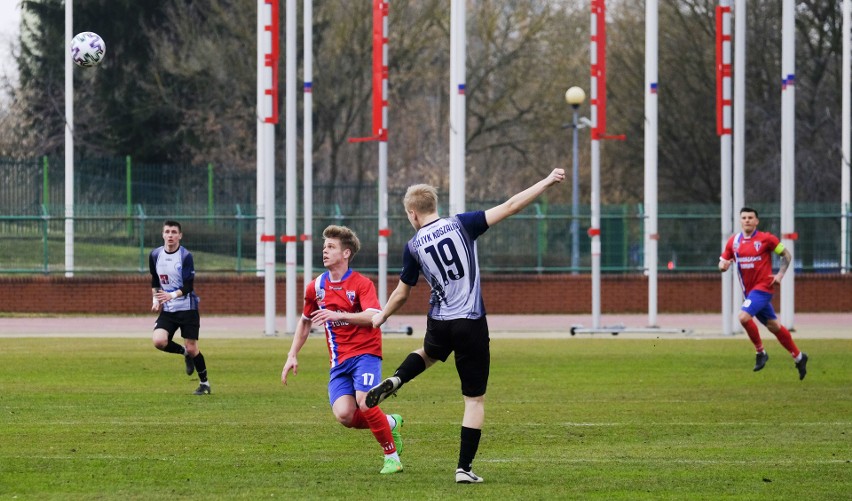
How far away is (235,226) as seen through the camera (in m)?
35.3

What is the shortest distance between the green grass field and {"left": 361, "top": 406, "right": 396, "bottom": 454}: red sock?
252mm

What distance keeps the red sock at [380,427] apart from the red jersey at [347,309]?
18.1 inches

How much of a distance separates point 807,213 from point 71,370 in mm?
22560

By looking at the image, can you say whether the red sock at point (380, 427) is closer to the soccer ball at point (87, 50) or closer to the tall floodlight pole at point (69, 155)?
the soccer ball at point (87, 50)

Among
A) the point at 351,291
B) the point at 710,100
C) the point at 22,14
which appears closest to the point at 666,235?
the point at 710,100

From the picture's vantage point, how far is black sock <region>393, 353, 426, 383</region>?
942cm

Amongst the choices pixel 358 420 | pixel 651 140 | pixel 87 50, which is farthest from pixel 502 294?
pixel 358 420

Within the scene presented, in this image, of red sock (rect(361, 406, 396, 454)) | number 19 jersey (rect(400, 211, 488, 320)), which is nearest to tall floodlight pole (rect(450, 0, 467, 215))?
red sock (rect(361, 406, 396, 454))

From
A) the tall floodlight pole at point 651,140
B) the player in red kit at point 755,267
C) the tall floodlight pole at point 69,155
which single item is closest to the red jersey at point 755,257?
the player in red kit at point 755,267

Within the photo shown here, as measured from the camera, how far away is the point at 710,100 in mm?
45062

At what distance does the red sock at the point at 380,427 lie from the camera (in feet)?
32.1

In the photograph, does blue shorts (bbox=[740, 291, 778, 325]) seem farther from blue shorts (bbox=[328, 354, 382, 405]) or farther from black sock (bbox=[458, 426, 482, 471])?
black sock (bbox=[458, 426, 482, 471])

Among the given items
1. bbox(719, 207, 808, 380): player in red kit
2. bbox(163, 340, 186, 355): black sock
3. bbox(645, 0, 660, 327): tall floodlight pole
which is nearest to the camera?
bbox(163, 340, 186, 355): black sock

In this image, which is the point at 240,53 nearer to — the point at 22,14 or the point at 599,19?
the point at 22,14
